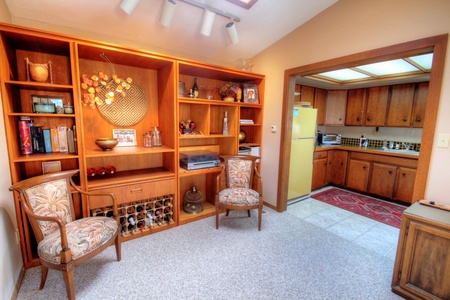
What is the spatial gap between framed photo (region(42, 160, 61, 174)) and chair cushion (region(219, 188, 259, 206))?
173cm

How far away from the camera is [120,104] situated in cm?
245

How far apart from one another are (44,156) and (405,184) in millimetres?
4868

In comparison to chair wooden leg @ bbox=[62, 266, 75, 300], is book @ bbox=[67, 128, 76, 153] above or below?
above

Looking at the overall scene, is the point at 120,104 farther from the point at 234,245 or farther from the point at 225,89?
the point at 234,245

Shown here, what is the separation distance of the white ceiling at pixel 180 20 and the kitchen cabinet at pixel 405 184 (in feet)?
9.48

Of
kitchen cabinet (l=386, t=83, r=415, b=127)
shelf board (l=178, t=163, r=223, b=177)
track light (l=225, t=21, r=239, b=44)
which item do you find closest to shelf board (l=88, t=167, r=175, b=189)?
shelf board (l=178, t=163, r=223, b=177)

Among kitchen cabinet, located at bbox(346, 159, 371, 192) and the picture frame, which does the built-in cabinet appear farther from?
kitchen cabinet, located at bbox(346, 159, 371, 192)

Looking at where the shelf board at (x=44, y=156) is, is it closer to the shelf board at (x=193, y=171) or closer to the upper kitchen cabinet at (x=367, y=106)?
the shelf board at (x=193, y=171)

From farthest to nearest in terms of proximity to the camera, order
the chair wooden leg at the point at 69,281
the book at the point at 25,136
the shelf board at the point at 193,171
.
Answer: the shelf board at the point at 193,171 → the book at the point at 25,136 → the chair wooden leg at the point at 69,281

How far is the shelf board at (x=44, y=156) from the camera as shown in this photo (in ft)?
5.77

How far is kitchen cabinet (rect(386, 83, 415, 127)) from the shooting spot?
364cm

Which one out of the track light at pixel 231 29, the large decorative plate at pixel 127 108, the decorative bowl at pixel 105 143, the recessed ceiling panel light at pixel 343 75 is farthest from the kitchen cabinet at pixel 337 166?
the decorative bowl at pixel 105 143

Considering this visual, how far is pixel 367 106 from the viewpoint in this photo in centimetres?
416

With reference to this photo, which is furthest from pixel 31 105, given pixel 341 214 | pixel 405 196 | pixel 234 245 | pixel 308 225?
pixel 405 196
